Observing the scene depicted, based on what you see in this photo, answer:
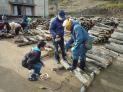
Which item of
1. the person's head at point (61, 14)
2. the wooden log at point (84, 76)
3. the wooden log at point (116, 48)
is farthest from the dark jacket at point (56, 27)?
the wooden log at point (116, 48)

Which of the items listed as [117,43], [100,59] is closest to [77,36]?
[100,59]

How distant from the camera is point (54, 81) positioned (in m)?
8.45

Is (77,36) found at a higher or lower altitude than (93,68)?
higher

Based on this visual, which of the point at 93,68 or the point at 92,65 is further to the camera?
the point at 92,65

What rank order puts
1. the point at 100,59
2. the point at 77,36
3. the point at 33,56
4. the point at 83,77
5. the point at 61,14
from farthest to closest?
the point at 100,59 < the point at 61,14 < the point at 83,77 < the point at 77,36 < the point at 33,56

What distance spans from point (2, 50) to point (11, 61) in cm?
244

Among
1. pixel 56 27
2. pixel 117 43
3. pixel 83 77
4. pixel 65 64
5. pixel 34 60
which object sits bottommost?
pixel 83 77

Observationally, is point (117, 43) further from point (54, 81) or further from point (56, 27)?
point (54, 81)

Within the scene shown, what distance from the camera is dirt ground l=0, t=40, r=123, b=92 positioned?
789 cm

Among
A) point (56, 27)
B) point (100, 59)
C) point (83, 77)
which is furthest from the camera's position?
point (100, 59)

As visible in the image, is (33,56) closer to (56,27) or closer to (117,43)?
(56,27)

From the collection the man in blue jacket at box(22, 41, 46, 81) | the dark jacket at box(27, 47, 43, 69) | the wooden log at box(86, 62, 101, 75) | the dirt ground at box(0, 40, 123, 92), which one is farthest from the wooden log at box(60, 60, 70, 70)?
the dark jacket at box(27, 47, 43, 69)

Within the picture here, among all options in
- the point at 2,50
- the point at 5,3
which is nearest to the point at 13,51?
the point at 2,50

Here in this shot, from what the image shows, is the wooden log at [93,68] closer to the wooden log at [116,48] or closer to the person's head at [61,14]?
the person's head at [61,14]
